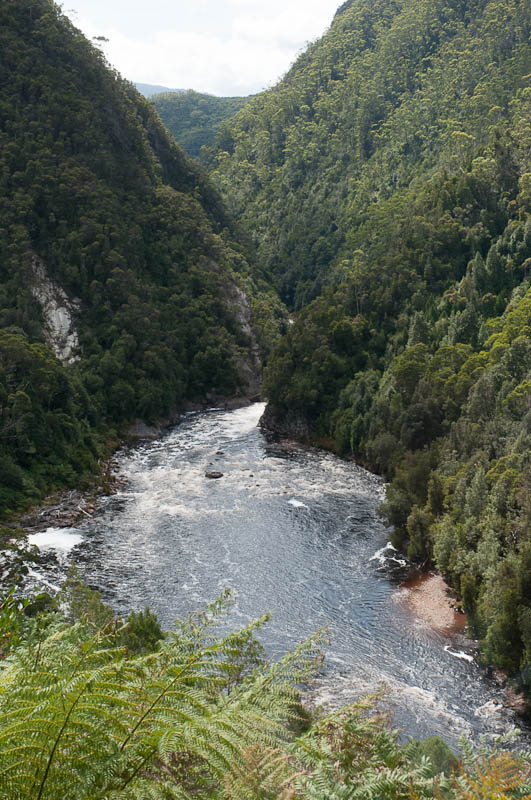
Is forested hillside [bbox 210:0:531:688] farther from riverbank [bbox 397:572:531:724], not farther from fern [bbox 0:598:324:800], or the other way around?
fern [bbox 0:598:324:800]

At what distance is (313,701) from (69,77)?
10218cm

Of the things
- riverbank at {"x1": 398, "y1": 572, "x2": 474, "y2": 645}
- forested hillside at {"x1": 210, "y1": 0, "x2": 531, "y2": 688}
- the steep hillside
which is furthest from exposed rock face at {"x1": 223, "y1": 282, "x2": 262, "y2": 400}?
riverbank at {"x1": 398, "y1": 572, "x2": 474, "y2": 645}

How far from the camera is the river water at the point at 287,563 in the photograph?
31.8 metres

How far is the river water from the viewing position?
31.8 metres

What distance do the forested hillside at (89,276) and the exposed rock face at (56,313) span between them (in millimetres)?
166

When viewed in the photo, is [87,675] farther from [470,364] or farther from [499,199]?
[499,199]

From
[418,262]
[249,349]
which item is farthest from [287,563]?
[249,349]


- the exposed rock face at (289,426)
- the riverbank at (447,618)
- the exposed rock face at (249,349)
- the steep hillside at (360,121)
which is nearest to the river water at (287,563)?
the riverbank at (447,618)

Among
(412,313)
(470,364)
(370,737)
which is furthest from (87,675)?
(412,313)

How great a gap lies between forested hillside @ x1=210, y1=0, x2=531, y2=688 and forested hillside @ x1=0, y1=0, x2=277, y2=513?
15.1m

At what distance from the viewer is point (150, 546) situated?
48.1m

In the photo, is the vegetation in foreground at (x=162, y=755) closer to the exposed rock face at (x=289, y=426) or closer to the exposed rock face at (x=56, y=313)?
the exposed rock face at (x=289, y=426)

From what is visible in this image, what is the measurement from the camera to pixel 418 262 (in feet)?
278

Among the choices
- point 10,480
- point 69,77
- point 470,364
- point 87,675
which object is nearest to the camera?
point 87,675
